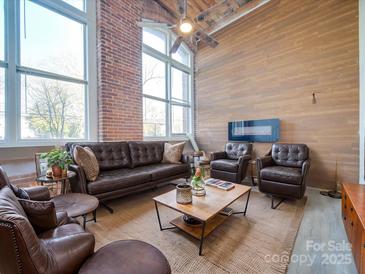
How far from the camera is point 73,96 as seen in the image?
122 inches

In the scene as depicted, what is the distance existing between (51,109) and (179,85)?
3510mm

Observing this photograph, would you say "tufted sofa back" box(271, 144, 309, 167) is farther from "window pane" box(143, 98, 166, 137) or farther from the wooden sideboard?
"window pane" box(143, 98, 166, 137)

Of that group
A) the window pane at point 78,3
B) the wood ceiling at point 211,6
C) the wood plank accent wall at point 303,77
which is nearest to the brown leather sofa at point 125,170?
the wood plank accent wall at point 303,77

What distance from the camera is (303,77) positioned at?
344cm

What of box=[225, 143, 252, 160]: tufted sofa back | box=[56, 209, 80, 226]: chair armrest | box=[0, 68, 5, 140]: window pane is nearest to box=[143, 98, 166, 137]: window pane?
box=[225, 143, 252, 160]: tufted sofa back

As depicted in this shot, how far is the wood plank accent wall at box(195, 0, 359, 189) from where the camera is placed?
9.84ft

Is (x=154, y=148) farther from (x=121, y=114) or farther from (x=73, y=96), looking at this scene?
(x=73, y=96)

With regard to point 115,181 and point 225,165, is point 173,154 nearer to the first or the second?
point 225,165

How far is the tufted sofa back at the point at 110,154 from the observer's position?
2.84m

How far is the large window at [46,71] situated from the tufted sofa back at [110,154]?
1.73ft

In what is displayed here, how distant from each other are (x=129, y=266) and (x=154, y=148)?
2784 mm

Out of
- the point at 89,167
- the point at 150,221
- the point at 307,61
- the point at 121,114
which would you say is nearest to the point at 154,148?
the point at 121,114

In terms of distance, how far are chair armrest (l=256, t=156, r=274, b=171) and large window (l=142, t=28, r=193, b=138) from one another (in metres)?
2.63

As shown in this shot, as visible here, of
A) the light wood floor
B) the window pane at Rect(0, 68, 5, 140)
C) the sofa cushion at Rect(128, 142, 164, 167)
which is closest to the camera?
the light wood floor
